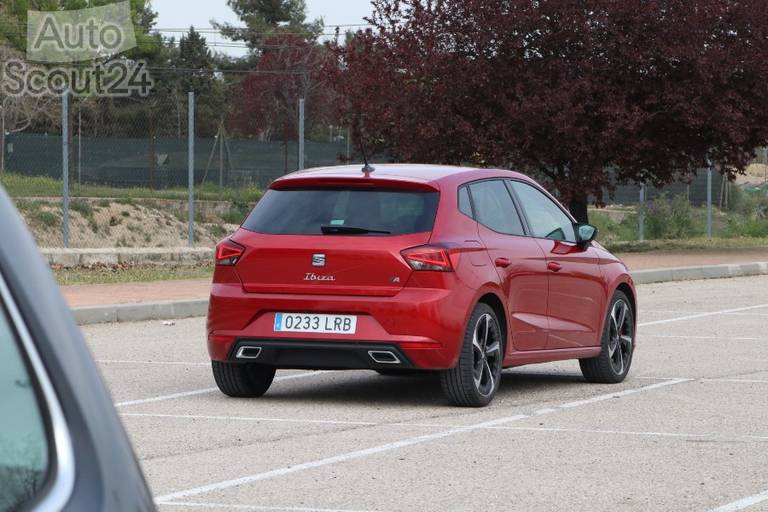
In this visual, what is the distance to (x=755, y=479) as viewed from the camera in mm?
7105

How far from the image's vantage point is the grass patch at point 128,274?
20.0 meters

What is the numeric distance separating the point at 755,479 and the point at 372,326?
2.91m

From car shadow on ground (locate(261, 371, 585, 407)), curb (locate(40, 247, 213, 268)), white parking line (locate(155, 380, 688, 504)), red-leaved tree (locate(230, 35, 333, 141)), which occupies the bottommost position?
car shadow on ground (locate(261, 371, 585, 407))

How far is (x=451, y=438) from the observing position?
27.3 ft

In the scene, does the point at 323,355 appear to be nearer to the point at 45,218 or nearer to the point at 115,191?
the point at 45,218

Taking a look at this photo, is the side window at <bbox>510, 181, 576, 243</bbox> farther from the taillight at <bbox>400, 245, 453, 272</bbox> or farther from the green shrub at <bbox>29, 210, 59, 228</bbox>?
the green shrub at <bbox>29, 210, 59, 228</bbox>

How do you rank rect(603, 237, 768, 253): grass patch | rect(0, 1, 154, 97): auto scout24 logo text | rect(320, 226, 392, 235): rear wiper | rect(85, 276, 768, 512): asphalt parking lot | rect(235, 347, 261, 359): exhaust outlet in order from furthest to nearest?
rect(0, 1, 154, 97): auto scout24 logo text
rect(603, 237, 768, 253): grass patch
rect(320, 226, 392, 235): rear wiper
rect(235, 347, 261, 359): exhaust outlet
rect(85, 276, 768, 512): asphalt parking lot

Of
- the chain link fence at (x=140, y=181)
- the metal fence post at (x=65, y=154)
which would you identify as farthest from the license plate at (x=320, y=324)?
the chain link fence at (x=140, y=181)

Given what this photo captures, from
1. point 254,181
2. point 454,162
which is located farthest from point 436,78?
point 254,181

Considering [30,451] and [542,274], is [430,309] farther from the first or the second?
[30,451]

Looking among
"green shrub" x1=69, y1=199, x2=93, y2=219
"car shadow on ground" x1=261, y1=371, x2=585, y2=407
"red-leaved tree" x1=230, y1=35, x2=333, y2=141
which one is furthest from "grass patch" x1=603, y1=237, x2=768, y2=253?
"red-leaved tree" x1=230, y1=35, x2=333, y2=141

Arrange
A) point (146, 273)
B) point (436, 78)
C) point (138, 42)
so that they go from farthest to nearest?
point (138, 42), point (436, 78), point (146, 273)

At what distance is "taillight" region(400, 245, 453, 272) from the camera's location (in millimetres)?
9398

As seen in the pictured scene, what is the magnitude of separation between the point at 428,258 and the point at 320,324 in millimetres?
769
